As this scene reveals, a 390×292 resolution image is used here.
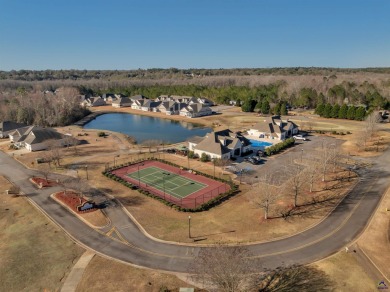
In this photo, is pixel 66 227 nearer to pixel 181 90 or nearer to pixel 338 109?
pixel 338 109

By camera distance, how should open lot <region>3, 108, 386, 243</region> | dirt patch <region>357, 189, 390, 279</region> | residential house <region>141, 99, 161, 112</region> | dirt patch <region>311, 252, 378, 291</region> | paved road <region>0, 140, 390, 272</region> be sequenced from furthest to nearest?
residential house <region>141, 99, 161, 112</region>, open lot <region>3, 108, 386, 243</region>, paved road <region>0, 140, 390, 272</region>, dirt patch <region>357, 189, 390, 279</region>, dirt patch <region>311, 252, 378, 291</region>

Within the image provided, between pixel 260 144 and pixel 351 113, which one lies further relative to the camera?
pixel 351 113

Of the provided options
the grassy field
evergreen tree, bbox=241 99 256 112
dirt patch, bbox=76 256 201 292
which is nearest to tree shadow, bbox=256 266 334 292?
dirt patch, bbox=76 256 201 292

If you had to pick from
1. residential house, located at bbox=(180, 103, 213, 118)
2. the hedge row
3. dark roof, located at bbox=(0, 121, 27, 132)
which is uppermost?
residential house, located at bbox=(180, 103, 213, 118)

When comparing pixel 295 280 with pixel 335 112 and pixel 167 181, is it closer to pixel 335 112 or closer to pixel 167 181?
pixel 167 181

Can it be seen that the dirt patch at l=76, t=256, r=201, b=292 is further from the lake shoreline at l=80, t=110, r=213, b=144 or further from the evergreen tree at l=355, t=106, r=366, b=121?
the evergreen tree at l=355, t=106, r=366, b=121

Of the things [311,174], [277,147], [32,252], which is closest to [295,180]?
[311,174]

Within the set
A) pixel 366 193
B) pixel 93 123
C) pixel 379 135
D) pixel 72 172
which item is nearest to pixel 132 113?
pixel 93 123
